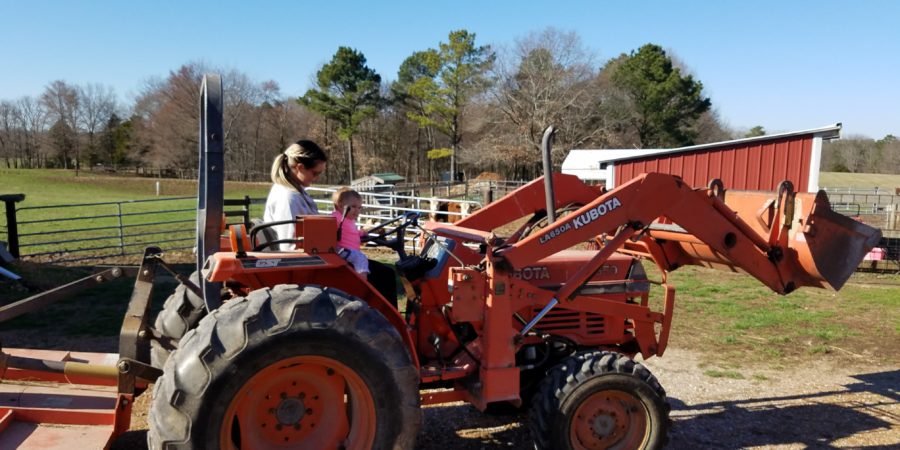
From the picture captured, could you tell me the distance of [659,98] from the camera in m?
46.0

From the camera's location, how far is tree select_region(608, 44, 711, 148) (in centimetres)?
4616

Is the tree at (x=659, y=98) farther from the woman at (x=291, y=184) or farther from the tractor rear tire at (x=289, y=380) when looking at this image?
the tractor rear tire at (x=289, y=380)

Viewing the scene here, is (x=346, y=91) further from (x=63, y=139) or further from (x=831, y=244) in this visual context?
(x=831, y=244)

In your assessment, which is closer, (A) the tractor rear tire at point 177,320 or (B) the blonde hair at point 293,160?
(B) the blonde hair at point 293,160

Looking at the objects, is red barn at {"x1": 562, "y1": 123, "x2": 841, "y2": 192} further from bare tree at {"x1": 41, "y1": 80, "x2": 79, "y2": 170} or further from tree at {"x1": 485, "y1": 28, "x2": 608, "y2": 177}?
bare tree at {"x1": 41, "y1": 80, "x2": 79, "y2": 170}

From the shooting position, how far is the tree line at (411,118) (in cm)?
4428

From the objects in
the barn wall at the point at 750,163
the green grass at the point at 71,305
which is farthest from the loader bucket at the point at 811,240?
the barn wall at the point at 750,163

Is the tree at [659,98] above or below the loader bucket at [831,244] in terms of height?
above

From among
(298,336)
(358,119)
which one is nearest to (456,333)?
(298,336)

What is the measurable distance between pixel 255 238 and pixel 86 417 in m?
1.35

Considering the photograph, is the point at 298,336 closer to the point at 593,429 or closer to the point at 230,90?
the point at 593,429

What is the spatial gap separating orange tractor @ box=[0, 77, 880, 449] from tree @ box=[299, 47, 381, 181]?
4521cm

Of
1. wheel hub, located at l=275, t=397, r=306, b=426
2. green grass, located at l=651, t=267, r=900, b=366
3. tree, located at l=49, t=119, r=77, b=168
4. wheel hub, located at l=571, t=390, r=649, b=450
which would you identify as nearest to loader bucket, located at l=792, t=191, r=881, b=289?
wheel hub, located at l=571, t=390, r=649, b=450

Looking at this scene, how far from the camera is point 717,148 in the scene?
16500 mm
